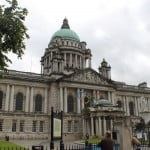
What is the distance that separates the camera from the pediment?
52.8 m

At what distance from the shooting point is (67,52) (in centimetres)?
6781


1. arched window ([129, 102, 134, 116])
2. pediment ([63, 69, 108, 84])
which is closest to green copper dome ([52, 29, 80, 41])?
pediment ([63, 69, 108, 84])

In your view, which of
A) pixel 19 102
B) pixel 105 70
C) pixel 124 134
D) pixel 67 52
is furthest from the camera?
pixel 67 52

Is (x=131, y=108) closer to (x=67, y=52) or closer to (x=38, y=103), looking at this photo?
(x=67, y=52)

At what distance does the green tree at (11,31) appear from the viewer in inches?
711

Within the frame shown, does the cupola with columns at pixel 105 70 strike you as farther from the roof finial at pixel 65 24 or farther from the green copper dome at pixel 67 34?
the roof finial at pixel 65 24

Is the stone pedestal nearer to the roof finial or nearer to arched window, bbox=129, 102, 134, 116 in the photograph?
arched window, bbox=129, 102, 134, 116

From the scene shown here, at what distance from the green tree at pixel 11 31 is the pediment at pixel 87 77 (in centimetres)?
3309

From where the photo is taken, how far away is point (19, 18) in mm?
18906

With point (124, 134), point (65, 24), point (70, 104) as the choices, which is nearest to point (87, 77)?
point (70, 104)

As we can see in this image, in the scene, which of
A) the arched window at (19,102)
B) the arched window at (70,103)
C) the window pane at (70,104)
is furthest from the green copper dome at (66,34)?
the arched window at (19,102)

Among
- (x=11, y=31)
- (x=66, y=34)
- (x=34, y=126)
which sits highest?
(x=66, y=34)

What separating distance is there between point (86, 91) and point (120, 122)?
35.4 meters

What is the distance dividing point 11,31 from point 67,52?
49.6 m
